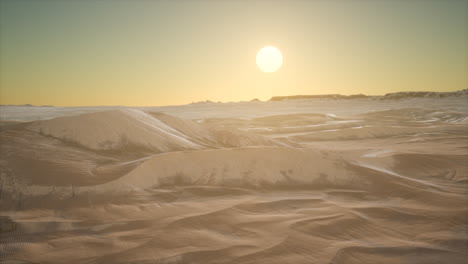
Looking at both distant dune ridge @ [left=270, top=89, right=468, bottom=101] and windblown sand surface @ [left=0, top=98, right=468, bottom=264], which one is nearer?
windblown sand surface @ [left=0, top=98, right=468, bottom=264]

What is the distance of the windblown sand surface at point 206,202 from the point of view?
4.82 feet

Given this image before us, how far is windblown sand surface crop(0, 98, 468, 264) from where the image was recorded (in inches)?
57.8

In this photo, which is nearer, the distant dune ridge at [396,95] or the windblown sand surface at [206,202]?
the windblown sand surface at [206,202]

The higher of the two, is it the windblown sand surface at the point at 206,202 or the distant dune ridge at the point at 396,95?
the distant dune ridge at the point at 396,95

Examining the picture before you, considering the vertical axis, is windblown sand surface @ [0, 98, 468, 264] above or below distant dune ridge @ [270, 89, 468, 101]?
below

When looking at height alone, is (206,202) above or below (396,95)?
below

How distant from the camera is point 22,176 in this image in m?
2.31

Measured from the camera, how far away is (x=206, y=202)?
2.12 metres

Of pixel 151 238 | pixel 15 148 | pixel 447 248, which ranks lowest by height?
pixel 447 248

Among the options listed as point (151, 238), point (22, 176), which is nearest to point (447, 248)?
point (151, 238)

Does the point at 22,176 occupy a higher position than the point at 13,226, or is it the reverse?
the point at 22,176

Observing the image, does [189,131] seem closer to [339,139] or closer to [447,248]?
[447,248]

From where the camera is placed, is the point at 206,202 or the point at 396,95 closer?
the point at 206,202

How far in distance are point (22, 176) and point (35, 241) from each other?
3.37 feet
